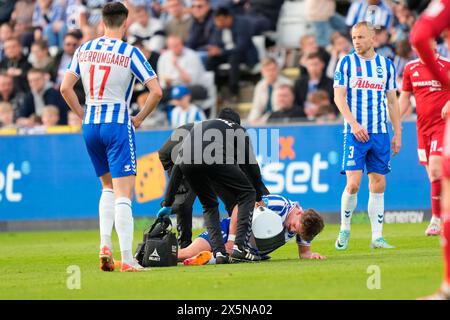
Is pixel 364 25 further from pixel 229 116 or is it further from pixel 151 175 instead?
pixel 151 175

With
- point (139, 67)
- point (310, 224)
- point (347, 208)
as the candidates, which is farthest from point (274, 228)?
point (139, 67)

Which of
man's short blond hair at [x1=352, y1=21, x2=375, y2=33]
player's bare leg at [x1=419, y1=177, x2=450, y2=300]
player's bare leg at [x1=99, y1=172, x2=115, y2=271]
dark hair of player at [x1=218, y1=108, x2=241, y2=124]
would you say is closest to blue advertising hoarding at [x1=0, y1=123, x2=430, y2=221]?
man's short blond hair at [x1=352, y1=21, x2=375, y2=33]

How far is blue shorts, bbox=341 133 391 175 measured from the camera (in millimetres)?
12727

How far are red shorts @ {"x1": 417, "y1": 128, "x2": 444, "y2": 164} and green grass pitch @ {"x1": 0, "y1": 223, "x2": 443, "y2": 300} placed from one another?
125 cm

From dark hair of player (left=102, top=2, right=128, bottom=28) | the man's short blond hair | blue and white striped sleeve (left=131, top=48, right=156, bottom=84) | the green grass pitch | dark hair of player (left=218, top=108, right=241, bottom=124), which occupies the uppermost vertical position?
the man's short blond hair

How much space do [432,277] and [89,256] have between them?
5.65 m

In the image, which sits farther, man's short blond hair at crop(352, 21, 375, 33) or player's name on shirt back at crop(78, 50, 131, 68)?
man's short blond hair at crop(352, 21, 375, 33)

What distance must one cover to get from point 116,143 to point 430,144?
5.48 metres

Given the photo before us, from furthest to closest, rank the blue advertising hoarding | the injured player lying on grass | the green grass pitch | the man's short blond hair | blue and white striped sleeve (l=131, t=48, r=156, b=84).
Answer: the blue advertising hoarding < the man's short blond hair < the injured player lying on grass < blue and white striped sleeve (l=131, t=48, r=156, b=84) < the green grass pitch

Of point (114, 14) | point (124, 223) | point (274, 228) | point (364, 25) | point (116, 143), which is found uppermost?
point (364, 25)

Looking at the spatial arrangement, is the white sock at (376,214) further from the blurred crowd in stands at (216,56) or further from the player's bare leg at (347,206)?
the blurred crowd in stands at (216,56)

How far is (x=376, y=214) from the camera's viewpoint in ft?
42.5

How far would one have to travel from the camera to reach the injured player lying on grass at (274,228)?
11312 mm

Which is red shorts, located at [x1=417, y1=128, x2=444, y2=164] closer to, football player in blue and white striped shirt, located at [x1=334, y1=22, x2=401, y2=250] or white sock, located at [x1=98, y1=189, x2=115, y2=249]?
football player in blue and white striped shirt, located at [x1=334, y1=22, x2=401, y2=250]
